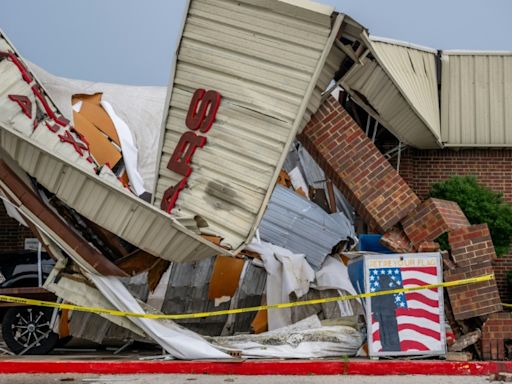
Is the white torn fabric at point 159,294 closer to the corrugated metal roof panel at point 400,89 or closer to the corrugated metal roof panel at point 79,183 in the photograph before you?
the corrugated metal roof panel at point 79,183

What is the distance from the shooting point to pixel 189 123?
420 inches

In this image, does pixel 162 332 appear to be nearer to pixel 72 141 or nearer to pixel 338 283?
pixel 72 141

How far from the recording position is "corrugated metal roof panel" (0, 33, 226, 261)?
9.80m

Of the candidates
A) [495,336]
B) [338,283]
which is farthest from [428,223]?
[338,283]

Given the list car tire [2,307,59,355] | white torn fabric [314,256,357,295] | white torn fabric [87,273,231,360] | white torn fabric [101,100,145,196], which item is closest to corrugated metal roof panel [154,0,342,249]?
white torn fabric [87,273,231,360]

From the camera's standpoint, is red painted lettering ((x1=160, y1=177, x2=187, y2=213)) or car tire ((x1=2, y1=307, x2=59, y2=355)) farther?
car tire ((x1=2, y1=307, x2=59, y2=355))

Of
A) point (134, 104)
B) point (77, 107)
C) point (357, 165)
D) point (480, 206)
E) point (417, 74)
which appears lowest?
point (357, 165)

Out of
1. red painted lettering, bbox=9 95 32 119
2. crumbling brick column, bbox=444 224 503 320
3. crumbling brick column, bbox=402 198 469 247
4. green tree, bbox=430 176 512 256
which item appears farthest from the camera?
green tree, bbox=430 176 512 256

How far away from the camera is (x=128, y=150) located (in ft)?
45.0

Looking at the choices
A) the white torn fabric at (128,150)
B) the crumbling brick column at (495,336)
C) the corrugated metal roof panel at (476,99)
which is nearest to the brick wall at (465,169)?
the corrugated metal roof panel at (476,99)

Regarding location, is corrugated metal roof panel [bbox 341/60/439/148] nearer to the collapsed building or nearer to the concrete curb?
the collapsed building

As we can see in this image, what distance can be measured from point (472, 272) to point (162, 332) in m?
Answer: 3.98

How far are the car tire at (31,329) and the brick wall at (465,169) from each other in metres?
6.38

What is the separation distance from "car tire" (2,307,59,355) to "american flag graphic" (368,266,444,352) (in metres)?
4.52
